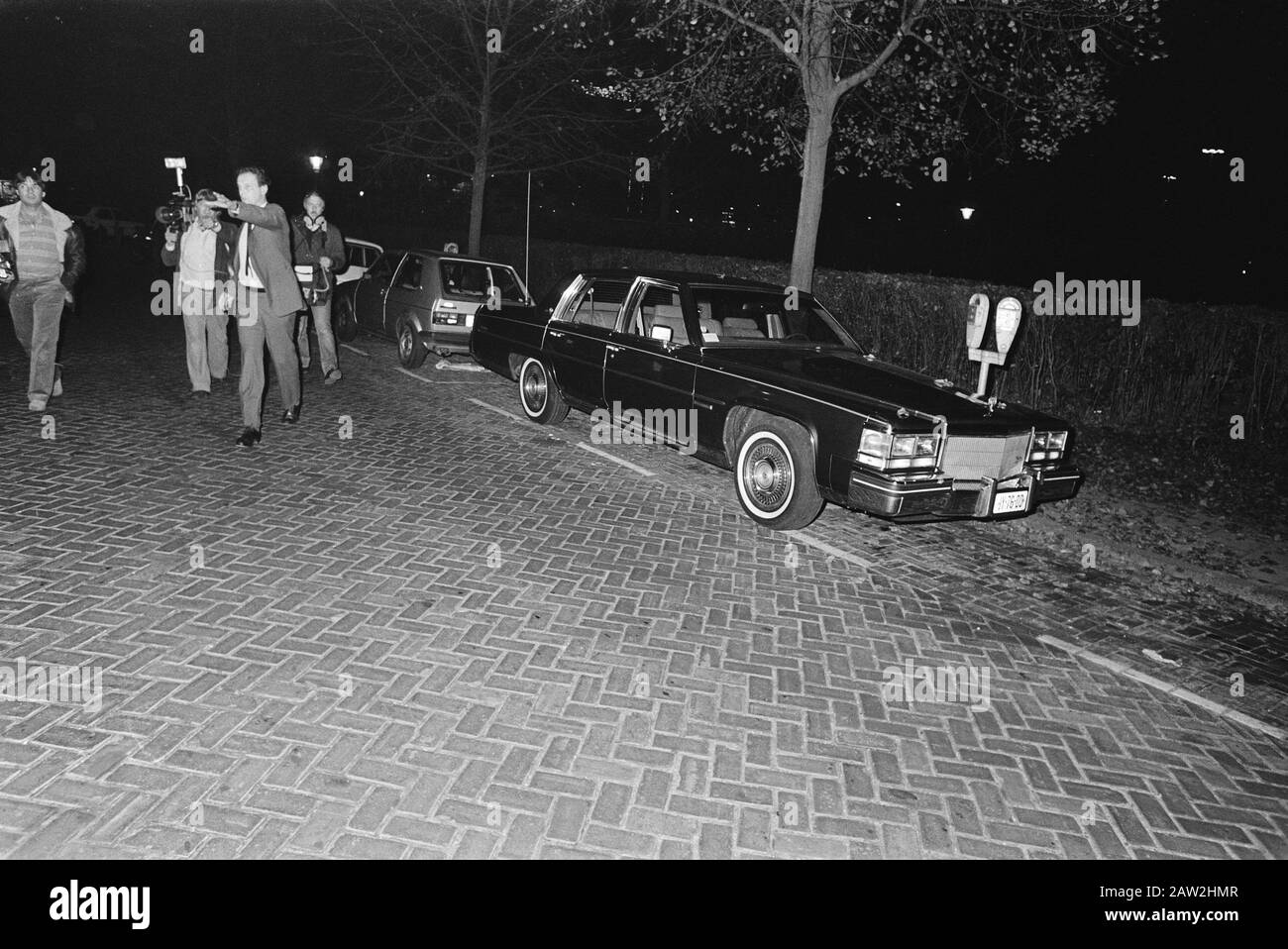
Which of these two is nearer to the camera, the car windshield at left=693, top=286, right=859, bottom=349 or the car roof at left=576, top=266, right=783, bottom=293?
the car windshield at left=693, top=286, right=859, bottom=349

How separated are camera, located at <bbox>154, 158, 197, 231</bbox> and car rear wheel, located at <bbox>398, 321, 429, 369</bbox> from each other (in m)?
3.69

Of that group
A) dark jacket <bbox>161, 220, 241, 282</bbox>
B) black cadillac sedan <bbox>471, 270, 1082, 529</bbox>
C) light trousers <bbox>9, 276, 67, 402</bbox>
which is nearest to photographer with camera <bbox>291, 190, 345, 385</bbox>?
dark jacket <bbox>161, 220, 241, 282</bbox>

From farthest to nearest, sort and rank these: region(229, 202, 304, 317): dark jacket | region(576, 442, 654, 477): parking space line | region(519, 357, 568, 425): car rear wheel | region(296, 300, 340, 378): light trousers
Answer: region(296, 300, 340, 378): light trousers < region(519, 357, 568, 425): car rear wheel < region(576, 442, 654, 477): parking space line < region(229, 202, 304, 317): dark jacket

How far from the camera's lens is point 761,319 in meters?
7.39

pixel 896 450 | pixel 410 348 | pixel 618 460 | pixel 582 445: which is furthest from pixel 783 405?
pixel 410 348

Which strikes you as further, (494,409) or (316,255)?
(494,409)

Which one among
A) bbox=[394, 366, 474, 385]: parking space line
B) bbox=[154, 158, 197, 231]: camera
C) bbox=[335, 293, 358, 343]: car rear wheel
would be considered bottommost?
bbox=[394, 366, 474, 385]: parking space line

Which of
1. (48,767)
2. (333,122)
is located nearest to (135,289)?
(333,122)

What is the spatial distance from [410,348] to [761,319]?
6.49m

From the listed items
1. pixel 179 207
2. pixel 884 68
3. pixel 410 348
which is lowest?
pixel 410 348

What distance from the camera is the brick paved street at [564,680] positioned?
3.01 meters

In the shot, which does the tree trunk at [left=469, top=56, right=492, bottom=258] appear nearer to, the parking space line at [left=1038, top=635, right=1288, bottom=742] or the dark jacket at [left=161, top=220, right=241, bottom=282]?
the dark jacket at [left=161, top=220, right=241, bottom=282]

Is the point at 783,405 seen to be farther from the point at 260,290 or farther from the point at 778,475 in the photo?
the point at 260,290

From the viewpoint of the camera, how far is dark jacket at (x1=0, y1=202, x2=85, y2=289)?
24.7 ft
